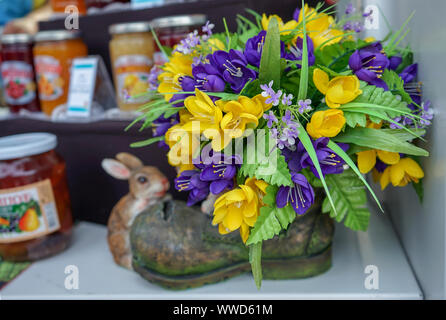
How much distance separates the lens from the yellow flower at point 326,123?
18.7 inches

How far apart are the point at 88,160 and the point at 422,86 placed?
70 cm

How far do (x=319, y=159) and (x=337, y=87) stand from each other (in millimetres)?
90

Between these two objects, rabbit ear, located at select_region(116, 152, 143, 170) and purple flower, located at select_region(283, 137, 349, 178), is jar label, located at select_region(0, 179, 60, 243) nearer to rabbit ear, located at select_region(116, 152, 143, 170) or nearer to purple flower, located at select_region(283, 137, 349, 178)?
rabbit ear, located at select_region(116, 152, 143, 170)

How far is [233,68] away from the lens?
1.68 feet

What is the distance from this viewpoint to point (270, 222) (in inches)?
19.8

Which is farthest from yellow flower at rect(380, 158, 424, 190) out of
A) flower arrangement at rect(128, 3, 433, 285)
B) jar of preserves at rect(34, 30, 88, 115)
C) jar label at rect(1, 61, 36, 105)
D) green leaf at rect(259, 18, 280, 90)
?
jar label at rect(1, 61, 36, 105)

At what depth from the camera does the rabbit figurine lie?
76 centimetres

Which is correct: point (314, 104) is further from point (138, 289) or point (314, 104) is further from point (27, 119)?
point (27, 119)

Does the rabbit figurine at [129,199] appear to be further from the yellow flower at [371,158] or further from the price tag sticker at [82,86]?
the yellow flower at [371,158]

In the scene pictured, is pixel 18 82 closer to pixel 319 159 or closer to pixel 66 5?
pixel 66 5

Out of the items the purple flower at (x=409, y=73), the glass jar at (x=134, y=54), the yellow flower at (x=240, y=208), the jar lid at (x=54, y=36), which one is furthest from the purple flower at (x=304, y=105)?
the jar lid at (x=54, y=36)

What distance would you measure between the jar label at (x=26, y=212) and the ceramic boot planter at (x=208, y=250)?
0.22 meters

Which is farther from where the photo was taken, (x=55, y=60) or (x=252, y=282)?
(x=55, y=60)

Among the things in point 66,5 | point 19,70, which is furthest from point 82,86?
point 66,5
